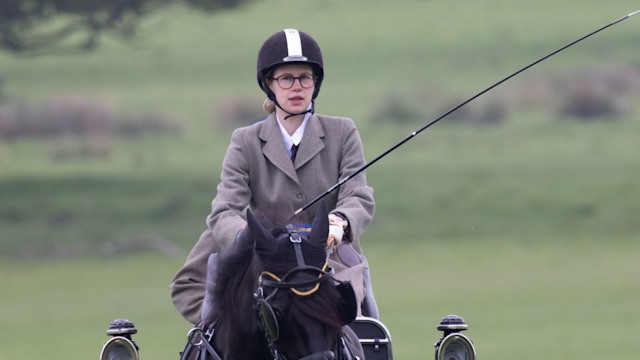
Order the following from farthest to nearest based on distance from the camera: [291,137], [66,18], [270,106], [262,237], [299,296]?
1. [66,18]
2. [270,106]
3. [291,137]
4. [262,237]
5. [299,296]

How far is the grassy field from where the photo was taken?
24328 millimetres

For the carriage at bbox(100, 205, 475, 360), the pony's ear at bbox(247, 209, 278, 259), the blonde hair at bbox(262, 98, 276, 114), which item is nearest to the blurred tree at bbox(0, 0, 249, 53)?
the blonde hair at bbox(262, 98, 276, 114)

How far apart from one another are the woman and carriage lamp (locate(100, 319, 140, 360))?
506 millimetres

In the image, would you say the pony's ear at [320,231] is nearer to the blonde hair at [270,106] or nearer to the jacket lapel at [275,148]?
the jacket lapel at [275,148]

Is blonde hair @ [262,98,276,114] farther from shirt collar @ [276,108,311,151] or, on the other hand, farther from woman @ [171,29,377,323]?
shirt collar @ [276,108,311,151]

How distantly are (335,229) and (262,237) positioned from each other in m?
0.69

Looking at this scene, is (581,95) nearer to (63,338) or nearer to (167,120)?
(167,120)

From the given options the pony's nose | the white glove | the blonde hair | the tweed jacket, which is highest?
the blonde hair

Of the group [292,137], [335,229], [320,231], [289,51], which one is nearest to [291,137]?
[292,137]

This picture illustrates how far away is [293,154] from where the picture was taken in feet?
28.1

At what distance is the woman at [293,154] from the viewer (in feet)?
27.5

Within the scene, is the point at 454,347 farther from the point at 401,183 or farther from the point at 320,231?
the point at 401,183

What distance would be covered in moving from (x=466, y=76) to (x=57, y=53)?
9.03 metres

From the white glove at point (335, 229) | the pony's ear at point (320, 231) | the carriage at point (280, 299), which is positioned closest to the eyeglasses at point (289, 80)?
the white glove at point (335, 229)
